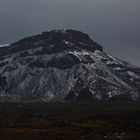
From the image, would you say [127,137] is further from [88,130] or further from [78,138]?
[88,130]

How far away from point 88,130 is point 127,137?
90.8 ft

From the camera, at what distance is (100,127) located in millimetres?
189625

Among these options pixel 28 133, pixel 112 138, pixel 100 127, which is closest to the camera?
pixel 112 138

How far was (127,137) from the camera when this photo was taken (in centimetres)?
15638

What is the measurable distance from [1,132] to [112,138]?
155 ft

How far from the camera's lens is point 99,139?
155375 mm

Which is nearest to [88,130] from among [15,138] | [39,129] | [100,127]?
[100,127]

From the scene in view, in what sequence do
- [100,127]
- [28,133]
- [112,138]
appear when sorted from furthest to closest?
[100,127], [28,133], [112,138]

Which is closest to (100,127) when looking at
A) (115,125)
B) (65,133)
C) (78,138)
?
(115,125)

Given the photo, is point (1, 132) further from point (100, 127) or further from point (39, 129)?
point (100, 127)

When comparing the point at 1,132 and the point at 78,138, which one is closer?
the point at 78,138

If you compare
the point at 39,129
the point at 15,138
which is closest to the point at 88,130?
the point at 39,129

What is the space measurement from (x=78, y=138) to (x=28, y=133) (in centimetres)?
2401

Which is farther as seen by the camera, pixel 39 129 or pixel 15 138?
pixel 39 129
